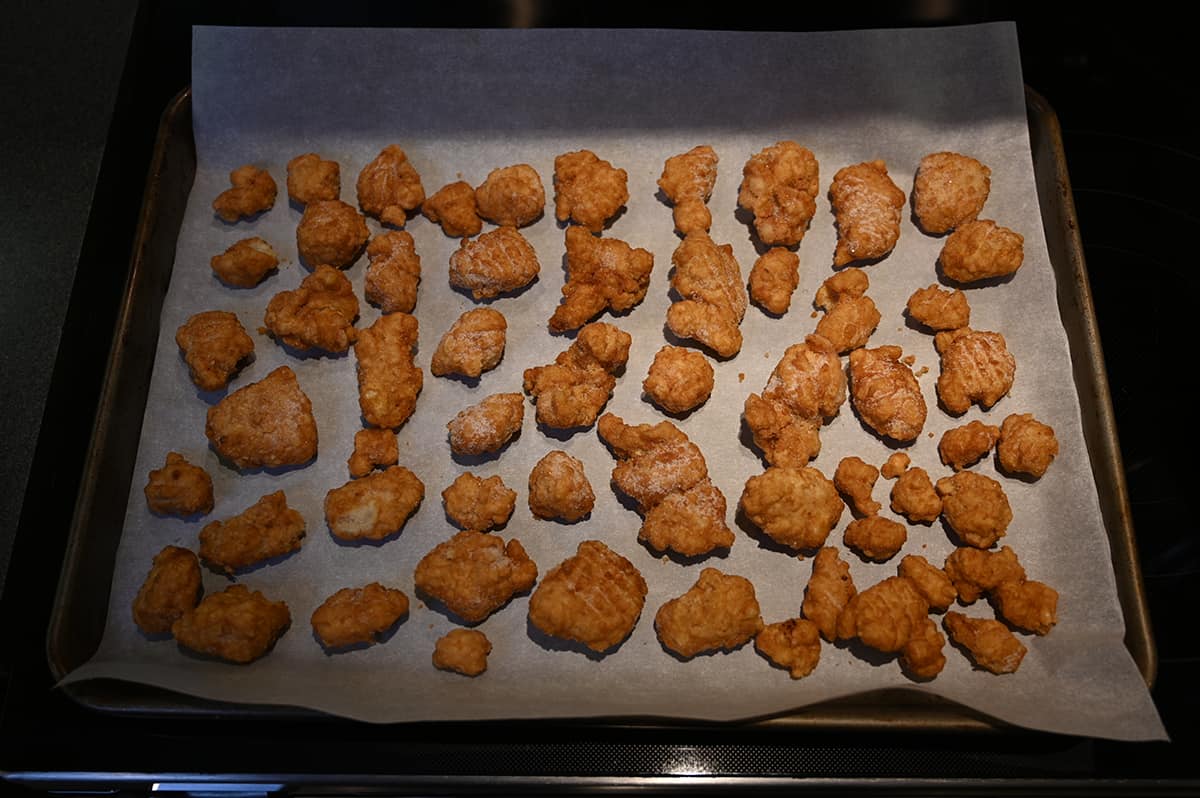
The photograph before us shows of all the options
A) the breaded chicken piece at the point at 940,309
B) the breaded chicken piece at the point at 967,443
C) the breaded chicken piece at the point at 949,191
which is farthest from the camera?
the breaded chicken piece at the point at 949,191

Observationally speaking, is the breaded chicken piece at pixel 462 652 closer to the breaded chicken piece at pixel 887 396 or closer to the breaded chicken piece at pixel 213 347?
the breaded chicken piece at pixel 213 347

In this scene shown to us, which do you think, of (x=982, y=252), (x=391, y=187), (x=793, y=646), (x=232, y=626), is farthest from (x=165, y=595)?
(x=982, y=252)

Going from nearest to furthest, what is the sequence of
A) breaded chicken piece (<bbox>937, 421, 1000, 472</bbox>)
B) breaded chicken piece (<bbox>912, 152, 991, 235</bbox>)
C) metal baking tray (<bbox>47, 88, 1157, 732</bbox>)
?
metal baking tray (<bbox>47, 88, 1157, 732</bbox>) → breaded chicken piece (<bbox>937, 421, 1000, 472</bbox>) → breaded chicken piece (<bbox>912, 152, 991, 235</bbox>)

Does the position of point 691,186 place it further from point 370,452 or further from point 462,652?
point 462,652

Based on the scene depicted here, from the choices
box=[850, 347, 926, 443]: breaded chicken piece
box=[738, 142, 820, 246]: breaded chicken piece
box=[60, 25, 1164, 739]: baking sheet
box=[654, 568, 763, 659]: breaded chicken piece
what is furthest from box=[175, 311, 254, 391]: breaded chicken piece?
box=[850, 347, 926, 443]: breaded chicken piece

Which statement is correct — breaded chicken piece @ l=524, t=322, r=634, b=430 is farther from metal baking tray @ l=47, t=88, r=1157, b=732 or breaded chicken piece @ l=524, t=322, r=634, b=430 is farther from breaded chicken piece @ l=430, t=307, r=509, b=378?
metal baking tray @ l=47, t=88, r=1157, b=732

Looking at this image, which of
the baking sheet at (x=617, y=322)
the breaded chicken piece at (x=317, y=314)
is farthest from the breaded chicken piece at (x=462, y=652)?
the breaded chicken piece at (x=317, y=314)
